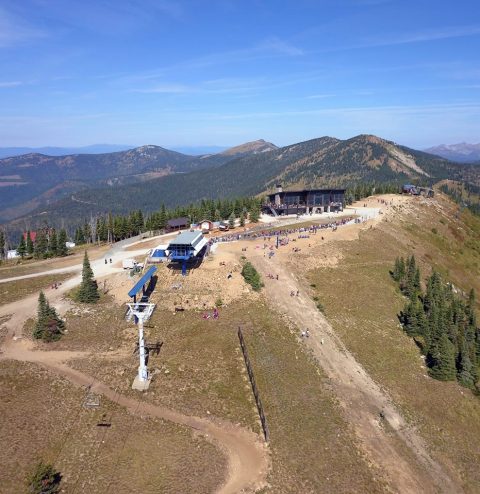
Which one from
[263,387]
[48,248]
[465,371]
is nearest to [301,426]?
[263,387]

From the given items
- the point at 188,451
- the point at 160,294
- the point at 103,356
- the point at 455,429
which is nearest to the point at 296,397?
the point at 188,451

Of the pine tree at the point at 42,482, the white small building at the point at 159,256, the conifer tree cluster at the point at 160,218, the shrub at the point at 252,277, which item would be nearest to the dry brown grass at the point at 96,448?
the pine tree at the point at 42,482

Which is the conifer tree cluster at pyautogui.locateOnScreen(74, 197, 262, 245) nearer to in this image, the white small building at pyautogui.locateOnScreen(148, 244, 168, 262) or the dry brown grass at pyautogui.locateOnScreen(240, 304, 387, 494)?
the white small building at pyautogui.locateOnScreen(148, 244, 168, 262)

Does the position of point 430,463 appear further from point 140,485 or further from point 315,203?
point 315,203

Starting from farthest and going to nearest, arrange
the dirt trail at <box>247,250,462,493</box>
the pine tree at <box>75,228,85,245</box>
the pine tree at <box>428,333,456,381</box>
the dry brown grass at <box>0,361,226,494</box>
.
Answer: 1. the pine tree at <box>75,228,85,245</box>
2. the pine tree at <box>428,333,456,381</box>
3. the dirt trail at <box>247,250,462,493</box>
4. the dry brown grass at <box>0,361,226,494</box>

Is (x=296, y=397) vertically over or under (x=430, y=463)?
over

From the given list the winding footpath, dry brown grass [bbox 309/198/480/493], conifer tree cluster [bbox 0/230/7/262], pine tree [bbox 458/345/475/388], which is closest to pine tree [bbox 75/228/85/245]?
conifer tree cluster [bbox 0/230/7/262]

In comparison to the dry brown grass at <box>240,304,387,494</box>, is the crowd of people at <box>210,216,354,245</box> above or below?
above
